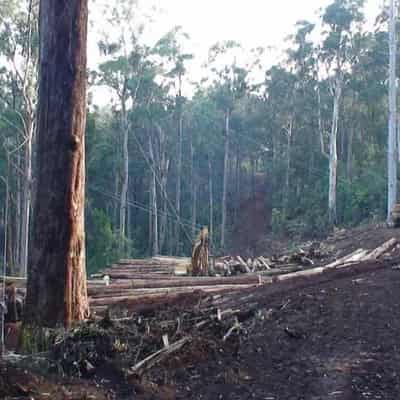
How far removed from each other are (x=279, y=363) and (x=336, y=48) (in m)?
32.9

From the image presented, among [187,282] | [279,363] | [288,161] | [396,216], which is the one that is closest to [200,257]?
[187,282]

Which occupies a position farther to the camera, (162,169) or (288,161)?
(288,161)

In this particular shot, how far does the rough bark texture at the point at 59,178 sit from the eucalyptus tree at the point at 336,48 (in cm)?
2817

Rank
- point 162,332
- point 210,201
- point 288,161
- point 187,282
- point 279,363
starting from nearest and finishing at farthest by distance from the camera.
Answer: point 279,363 < point 162,332 < point 187,282 < point 288,161 < point 210,201

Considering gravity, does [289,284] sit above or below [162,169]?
below

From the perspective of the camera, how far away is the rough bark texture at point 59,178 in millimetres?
5805

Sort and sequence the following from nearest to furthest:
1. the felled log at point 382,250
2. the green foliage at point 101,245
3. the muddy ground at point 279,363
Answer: the muddy ground at point 279,363, the felled log at point 382,250, the green foliage at point 101,245

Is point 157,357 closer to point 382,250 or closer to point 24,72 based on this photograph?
point 382,250

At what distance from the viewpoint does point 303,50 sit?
3847 cm

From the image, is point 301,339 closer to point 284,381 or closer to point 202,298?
point 284,381

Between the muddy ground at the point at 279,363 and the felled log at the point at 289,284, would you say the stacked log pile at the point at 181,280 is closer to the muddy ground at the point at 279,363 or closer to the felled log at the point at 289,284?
the felled log at the point at 289,284

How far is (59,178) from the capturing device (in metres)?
5.86

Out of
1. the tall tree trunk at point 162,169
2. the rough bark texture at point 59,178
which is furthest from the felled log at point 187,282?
the tall tree trunk at point 162,169

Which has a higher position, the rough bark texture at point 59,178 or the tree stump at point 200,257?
the rough bark texture at point 59,178
